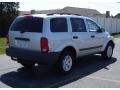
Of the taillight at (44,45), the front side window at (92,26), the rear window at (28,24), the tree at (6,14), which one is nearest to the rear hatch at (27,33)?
the rear window at (28,24)

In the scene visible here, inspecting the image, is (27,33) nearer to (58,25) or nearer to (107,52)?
(58,25)

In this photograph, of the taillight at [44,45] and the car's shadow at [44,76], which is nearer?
the car's shadow at [44,76]

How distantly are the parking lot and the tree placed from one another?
18.9 meters

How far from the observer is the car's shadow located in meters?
7.64

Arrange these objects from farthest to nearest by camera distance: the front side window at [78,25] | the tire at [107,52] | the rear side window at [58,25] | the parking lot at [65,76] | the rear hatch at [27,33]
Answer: the tire at [107,52] < the front side window at [78,25] < the rear side window at [58,25] < the rear hatch at [27,33] < the parking lot at [65,76]

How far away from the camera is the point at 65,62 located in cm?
877

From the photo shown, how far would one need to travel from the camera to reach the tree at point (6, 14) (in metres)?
29.2

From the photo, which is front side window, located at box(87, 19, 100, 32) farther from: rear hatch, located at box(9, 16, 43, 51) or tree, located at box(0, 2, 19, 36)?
tree, located at box(0, 2, 19, 36)

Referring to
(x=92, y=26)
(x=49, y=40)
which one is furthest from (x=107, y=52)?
(x=49, y=40)

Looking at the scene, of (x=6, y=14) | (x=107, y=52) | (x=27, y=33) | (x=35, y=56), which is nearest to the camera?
(x=35, y=56)

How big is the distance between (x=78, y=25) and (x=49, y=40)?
1.90 m

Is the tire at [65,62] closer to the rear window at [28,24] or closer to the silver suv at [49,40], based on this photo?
the silver suv at [49,40]

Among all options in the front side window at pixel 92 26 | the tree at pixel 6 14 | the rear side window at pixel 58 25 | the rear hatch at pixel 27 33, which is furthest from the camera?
the tree at pixel 6 14

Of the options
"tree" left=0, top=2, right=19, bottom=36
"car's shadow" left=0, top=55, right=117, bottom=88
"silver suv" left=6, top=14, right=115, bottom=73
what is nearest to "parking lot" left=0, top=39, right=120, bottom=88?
"car's shadow" left=0, top=55, right=117, bottom=88
